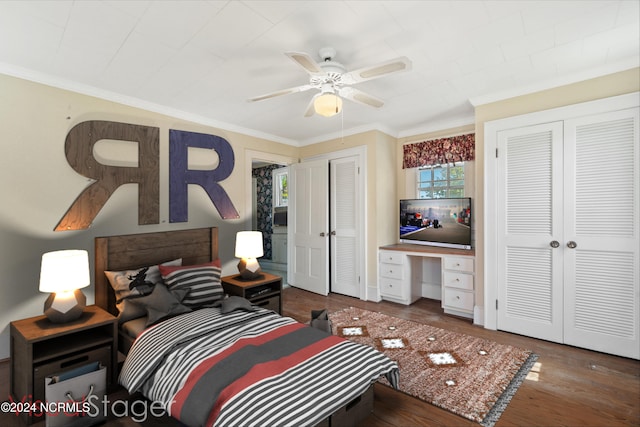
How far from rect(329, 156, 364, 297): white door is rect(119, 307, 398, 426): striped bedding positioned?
231 centimetres

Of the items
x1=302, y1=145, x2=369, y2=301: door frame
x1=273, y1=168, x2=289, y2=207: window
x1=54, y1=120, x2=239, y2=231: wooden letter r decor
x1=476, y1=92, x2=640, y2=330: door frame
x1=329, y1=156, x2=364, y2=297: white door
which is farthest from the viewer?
x1=273, y1=168, x2=289, y2=207: window

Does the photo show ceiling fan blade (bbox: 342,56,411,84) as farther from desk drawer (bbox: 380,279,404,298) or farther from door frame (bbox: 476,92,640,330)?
desk drawer (bbox: 380,279,404,298)

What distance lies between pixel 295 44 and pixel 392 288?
3.23 metres

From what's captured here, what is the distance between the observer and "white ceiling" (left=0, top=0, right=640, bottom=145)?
1.79 metres

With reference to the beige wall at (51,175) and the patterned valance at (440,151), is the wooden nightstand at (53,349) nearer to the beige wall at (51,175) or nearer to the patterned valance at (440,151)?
the beige wall at (51,175)

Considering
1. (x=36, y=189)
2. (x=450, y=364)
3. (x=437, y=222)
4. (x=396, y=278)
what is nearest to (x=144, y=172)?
(x=36, y=189)

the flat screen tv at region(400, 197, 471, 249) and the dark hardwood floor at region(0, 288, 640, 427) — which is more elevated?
the flat screen tv at region(400, 197, 471, 249)

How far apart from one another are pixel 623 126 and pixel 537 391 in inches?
91.1

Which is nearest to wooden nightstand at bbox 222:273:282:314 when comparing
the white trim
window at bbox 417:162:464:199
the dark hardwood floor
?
the dark hardwood floor

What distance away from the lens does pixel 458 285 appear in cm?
354

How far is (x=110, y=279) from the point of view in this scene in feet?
8.71

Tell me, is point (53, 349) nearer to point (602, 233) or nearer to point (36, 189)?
point (36, 189)

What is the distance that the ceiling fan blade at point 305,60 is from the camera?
1.75 meters

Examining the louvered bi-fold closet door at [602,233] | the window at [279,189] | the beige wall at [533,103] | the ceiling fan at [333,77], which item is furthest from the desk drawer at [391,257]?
the window at [279,189]
